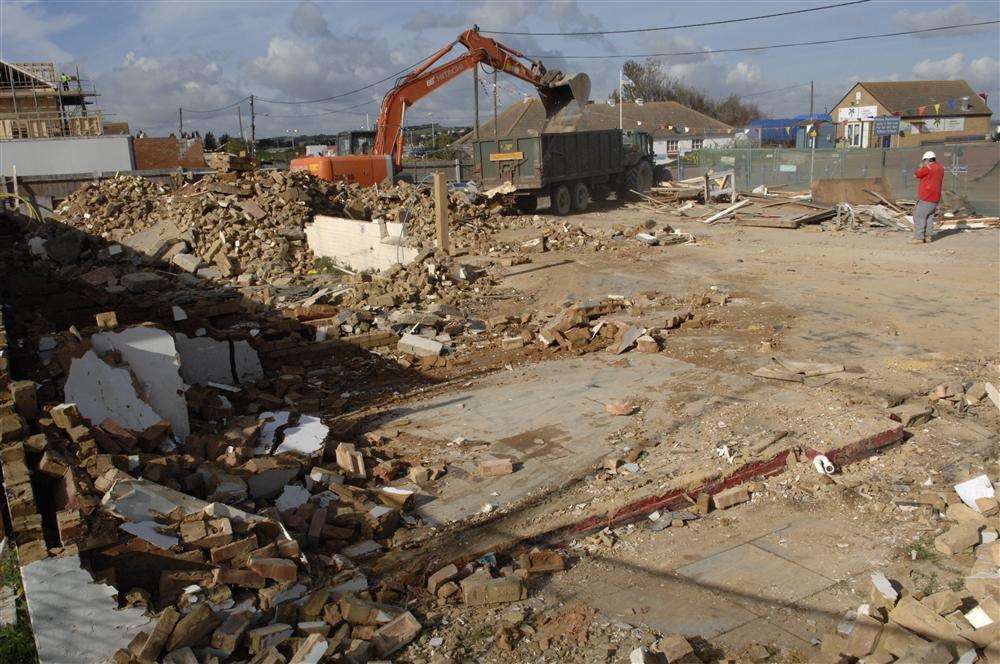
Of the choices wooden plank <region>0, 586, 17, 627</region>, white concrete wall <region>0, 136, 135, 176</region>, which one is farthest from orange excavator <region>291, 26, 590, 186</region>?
wooden plank <region>0, 586, 17, 627</region>

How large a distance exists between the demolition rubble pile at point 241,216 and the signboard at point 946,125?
48.4 meters

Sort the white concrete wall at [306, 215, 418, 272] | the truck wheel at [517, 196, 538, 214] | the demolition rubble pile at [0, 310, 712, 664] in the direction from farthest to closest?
the truck wheel at [517, 196, 538, 214] < the white concrete wall at [306, 215, 418, 272] < the demolition rubble pile at [0, 310, 712, 664]

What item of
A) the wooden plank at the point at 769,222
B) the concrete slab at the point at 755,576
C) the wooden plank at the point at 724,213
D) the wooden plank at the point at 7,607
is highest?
the wooden plank at the point at 724,213

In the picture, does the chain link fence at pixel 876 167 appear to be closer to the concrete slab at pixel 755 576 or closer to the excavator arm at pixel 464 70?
the excavator arm at pixel 464 70

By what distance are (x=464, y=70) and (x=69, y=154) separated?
69.3 ft

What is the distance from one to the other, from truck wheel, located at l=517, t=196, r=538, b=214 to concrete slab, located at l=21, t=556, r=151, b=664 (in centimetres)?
2042

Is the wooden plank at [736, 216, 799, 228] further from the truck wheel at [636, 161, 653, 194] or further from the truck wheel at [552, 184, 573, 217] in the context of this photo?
the truck wheel at [636, 161, 653, 194]

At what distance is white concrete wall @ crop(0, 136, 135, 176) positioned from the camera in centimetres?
3391

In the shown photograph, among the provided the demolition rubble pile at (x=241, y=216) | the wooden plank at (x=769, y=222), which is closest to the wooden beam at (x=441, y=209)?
the demolition rubble pile at (x=241, y=216)

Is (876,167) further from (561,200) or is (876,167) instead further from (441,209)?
(441,209)

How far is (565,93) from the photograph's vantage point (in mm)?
23719

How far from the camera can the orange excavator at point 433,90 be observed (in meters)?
23.0

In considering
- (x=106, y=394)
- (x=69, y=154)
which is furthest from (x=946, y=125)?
(x=106, y=394)

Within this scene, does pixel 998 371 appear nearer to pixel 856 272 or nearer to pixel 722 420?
Result: pixel 722 420
